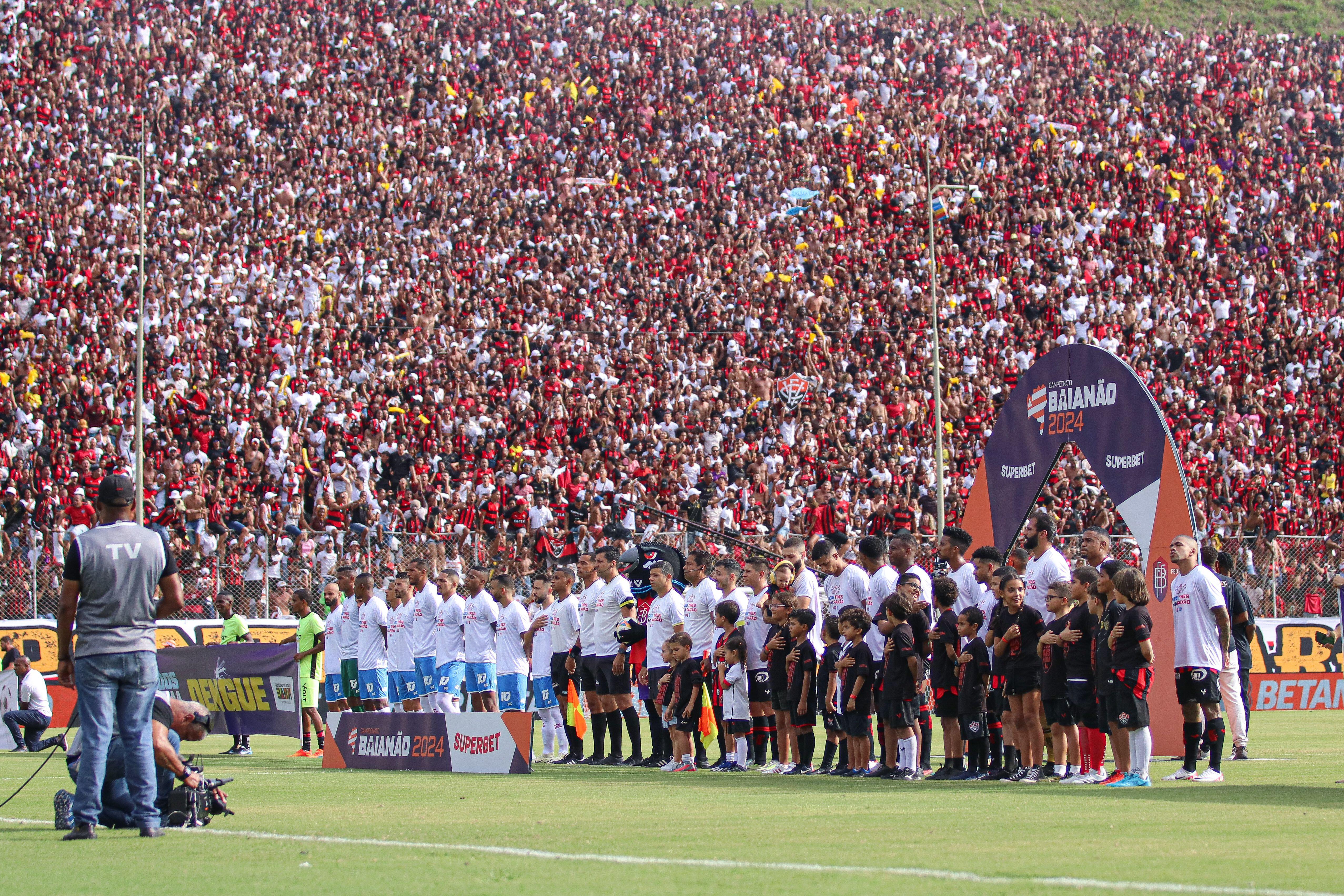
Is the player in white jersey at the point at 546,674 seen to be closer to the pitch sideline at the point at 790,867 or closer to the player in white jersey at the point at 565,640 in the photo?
the player in white jersey at the point at 565,640

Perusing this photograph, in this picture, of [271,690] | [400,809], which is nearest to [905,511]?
[271,690]

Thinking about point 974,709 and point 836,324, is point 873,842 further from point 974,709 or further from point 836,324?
point 836,324

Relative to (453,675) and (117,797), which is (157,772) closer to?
(117,797)

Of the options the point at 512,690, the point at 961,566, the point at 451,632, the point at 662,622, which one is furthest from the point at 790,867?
the point at 451,632

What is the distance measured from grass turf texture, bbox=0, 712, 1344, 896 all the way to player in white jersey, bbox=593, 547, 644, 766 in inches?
89.2

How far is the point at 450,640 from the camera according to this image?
17.3 meters

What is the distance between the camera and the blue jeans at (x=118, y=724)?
858cm

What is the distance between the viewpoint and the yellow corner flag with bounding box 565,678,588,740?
1652cm

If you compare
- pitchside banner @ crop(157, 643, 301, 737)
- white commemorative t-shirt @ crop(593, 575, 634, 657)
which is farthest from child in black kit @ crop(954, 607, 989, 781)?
pitchside banner @ crop(157, 643, 301, 737)

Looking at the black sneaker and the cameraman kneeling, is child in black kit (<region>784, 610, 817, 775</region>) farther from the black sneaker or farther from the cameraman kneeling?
the black sneaker

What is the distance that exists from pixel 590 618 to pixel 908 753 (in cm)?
422

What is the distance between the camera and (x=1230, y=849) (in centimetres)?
776

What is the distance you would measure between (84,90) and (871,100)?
20.9m

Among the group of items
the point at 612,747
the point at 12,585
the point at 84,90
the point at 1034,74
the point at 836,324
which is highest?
the point at 1034,74
